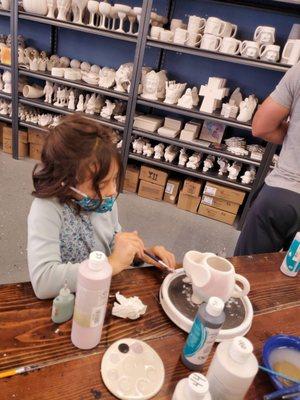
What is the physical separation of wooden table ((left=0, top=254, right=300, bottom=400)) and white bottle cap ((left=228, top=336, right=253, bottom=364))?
18 centimetres

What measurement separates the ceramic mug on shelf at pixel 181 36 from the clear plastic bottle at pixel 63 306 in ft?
7.68

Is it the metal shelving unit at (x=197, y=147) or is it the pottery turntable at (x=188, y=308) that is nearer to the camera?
the pottery turntable at (x=188, y=308)

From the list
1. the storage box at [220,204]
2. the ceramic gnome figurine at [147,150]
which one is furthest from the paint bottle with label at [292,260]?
the ceramic gnome figurine at [147,150]

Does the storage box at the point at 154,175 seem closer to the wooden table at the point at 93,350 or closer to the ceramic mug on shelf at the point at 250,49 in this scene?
the ceramic mug on shelf at the point at 250,49

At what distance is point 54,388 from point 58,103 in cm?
295

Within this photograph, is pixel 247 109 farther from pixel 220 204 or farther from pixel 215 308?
pixel 215 308

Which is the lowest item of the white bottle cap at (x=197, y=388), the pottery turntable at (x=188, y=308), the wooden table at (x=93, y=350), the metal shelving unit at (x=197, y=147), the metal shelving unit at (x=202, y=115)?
the metal shelving unit at (x=197, y=147)

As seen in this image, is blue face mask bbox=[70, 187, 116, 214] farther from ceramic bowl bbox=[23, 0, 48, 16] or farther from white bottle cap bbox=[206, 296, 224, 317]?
ceramic bowl bbox=[23, 0, 48, 16]

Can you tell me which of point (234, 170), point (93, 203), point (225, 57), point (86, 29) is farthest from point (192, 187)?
point (93, 203)

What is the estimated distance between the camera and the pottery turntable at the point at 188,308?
772 mm

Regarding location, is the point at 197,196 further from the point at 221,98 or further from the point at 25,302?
the point at 25,302

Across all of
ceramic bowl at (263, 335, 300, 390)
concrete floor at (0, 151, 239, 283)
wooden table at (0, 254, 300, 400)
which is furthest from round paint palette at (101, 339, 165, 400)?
concrete floor at (0, 151, 239, 283)

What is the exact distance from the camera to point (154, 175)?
2.99m

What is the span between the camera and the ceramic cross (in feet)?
8.54
